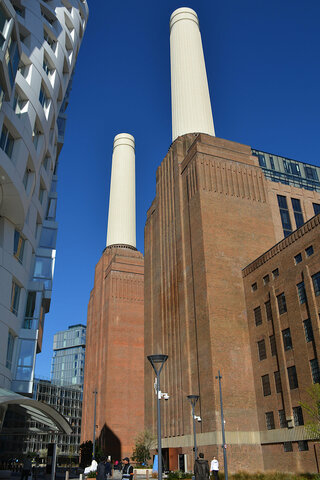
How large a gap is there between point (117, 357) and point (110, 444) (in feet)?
41.7

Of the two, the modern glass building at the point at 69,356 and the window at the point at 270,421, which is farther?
the modern glass building at the point at 69,356

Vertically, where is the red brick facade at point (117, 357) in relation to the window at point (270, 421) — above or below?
above

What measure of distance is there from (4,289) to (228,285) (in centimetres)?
2369

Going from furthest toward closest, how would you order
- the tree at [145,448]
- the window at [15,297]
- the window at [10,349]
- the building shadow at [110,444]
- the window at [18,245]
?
the building shadow at [110,444] < the tree at [145,448] < the window at [18,245] < the window at [15,297] < the window at [10,349]

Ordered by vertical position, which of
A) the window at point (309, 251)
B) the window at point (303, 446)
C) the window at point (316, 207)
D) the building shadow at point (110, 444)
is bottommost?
the window at point (303, 446)

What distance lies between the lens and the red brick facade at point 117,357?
65.9 metres

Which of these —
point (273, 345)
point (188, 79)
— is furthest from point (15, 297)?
point (188, 79)

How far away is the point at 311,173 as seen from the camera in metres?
69.8

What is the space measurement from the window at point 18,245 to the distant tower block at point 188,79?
41.4m

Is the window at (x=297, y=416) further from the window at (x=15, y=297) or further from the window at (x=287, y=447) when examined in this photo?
the window at (x=15, y=297)

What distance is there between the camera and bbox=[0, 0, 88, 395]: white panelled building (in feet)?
75.5

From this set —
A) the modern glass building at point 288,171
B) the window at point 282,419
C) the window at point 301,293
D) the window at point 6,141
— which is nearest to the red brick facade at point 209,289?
the window at point 282,419

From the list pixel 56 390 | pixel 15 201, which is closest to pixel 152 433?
pixel 15 201

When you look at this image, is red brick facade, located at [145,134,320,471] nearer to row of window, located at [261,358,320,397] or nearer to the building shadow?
row of window, located at [261,358,320,397]
